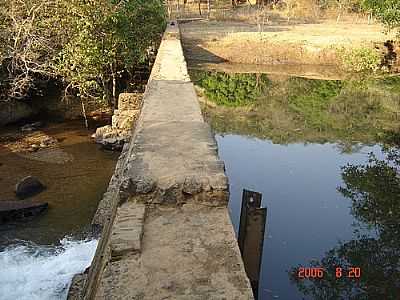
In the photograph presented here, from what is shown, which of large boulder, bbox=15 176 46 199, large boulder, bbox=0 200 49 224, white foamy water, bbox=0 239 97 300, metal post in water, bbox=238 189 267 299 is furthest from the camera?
large boulder, bbox=15 176 46 199

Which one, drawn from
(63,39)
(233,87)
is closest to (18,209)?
(63,39)

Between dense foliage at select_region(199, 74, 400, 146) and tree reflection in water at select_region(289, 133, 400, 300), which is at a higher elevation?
dense foliage at select_region(199, 74, 400, 146)

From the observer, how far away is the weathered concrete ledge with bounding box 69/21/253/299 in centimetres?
283

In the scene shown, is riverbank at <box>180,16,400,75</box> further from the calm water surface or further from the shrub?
the calm water surface

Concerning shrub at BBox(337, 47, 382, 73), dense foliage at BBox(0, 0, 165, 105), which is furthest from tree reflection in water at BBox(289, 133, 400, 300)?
shrub at BBox(337, 47, 382, 73)

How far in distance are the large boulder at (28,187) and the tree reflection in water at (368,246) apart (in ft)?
16.4

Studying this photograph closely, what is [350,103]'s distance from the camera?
15.7m

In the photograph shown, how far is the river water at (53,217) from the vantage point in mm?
6341

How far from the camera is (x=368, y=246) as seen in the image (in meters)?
7.20

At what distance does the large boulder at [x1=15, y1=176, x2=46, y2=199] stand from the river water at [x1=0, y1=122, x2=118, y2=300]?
137 millimetres

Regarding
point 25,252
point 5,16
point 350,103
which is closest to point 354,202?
point 25,252

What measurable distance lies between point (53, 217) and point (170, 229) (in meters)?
4.99

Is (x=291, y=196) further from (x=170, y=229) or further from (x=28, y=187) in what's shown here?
(x=170, y=229)

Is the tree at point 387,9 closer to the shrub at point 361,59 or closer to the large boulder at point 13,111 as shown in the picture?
the shrub at point 361,59
